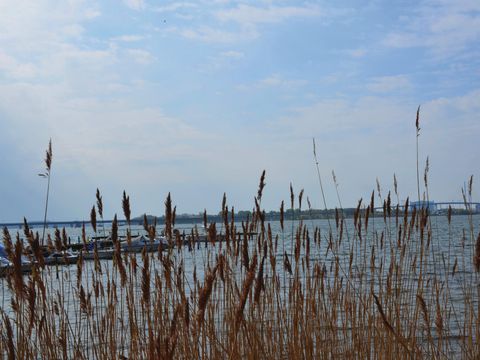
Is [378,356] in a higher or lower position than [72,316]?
higher

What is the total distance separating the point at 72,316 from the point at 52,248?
9.32m

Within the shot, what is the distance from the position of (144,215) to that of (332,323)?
1608mm

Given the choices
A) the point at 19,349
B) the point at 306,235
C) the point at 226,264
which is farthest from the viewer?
the point at 306,235

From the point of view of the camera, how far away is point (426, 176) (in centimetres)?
444

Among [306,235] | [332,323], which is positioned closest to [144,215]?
[306,235]

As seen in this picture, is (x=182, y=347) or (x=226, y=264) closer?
(x=182, y=347)

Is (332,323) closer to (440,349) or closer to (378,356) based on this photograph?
(378,356)

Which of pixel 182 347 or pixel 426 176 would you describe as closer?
pixel 182 347

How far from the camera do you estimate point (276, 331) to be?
459cm

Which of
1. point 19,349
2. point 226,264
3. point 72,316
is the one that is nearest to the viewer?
point 19,349

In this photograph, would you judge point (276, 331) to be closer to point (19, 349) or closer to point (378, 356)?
point (378, 356)

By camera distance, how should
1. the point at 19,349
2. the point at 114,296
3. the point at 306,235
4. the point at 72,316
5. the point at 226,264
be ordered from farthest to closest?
the point at 72,316
the point at 306,235
the point at 114,296
the point at 226,264
the point at 19,349

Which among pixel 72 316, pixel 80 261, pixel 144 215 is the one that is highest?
pixel 144 215

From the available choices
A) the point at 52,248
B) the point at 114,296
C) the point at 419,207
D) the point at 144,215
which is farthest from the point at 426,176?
the point at 52,248
